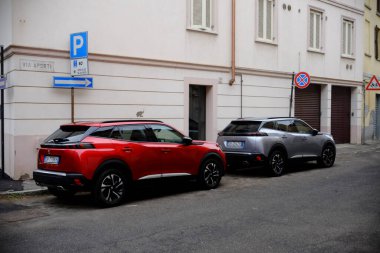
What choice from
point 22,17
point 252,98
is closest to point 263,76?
point 252,98

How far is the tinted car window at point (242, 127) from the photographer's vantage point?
38.3ft

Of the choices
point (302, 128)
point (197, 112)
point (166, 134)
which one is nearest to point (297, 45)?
point (197, 112)

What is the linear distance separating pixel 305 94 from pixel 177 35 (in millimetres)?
8383

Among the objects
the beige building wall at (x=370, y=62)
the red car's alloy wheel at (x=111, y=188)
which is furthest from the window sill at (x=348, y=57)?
the red car's alloy wheel at (x=111, y=188)

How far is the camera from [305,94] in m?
20.1

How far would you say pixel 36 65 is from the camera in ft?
35.9

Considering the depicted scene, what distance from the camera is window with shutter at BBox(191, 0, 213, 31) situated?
14.6 m

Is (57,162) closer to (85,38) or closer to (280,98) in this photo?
(85,38)

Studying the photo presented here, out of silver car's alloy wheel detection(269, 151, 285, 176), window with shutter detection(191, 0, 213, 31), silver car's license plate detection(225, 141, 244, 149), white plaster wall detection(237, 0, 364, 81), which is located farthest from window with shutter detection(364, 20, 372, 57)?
silver car's license plate detection(225, 141, 244, 149)

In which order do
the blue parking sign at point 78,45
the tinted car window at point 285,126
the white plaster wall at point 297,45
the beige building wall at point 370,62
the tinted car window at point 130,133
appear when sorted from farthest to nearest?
the beige building wall at point 370,62, the white plaster wall at point 297,45, the tinted car window at point 285,126, the blue parking sign at point 78,45, the tinted car window at point 130,133

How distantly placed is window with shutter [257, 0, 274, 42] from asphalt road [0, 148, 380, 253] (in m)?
8.22

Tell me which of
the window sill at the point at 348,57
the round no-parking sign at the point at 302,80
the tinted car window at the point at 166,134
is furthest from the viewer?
the window sill at the point at 348,57

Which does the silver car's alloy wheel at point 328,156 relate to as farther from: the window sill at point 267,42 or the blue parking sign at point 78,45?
the blue parking sign at point 78,45

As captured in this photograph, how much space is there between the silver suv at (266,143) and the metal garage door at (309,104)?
6832mm
